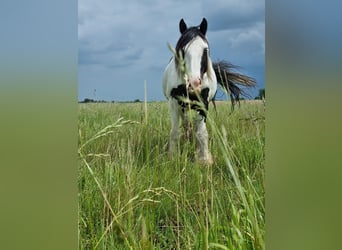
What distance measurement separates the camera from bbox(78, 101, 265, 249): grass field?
1.51ft

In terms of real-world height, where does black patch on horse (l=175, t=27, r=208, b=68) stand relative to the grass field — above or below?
above

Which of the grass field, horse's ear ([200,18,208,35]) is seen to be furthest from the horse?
the grass field

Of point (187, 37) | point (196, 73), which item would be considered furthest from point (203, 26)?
point (196, 73)

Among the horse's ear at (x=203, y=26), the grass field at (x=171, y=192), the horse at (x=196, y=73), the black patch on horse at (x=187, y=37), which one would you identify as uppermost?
the horse's ear at (x=203, y=26)

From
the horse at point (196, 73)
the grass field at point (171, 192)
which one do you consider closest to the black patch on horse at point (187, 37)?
the horse at point (196, 73)

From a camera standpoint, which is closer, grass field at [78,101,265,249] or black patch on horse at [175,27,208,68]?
grass field at [78,101,265,249]

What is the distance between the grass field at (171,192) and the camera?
0.46 m

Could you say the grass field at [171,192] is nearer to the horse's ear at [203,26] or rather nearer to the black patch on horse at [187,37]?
the black patch on horse at [187,37]

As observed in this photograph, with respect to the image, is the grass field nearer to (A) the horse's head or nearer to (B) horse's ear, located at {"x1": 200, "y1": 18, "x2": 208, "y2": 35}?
(A) the horse's head

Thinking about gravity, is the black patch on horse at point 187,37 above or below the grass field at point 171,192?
above
